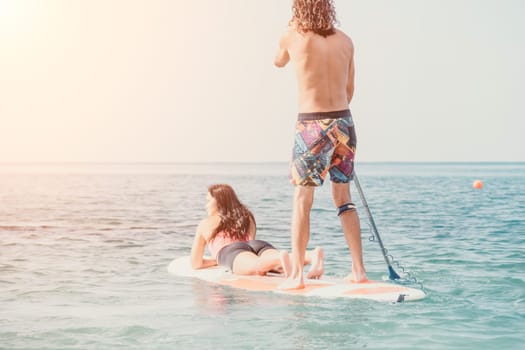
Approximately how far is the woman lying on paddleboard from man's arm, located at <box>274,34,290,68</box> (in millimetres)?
1641

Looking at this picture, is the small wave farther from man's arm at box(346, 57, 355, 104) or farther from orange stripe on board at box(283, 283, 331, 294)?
man's arm at box(346, 57, 355, 104)

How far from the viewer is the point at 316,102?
6.05 m

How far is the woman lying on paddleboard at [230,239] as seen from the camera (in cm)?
700

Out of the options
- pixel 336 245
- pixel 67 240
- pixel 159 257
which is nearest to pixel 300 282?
pixel 159 257

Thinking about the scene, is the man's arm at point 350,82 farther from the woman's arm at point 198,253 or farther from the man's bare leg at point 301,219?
the woman's arm at point 198,253

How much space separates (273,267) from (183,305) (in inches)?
42.3

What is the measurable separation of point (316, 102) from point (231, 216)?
1.81 m

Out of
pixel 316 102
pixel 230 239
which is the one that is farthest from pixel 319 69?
pixel 230 239

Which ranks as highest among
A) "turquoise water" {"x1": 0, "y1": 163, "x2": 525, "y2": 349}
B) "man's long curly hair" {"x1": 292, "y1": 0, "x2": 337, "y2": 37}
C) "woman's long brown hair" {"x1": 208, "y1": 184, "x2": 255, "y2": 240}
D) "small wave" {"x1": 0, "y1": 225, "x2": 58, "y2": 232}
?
"man's long curly hair" {"x1": 292, "y1": 0, "x2": 337, "y2": 37}

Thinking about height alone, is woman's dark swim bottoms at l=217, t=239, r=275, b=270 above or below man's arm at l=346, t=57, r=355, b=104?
below

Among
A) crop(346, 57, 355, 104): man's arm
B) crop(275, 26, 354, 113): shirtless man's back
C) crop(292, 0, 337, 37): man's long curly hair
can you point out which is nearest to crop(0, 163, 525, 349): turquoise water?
crop(275, 26, 354, 113): shirtless man's back

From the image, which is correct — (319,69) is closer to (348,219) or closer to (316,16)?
(316,16)

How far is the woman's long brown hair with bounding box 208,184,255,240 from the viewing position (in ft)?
24.2

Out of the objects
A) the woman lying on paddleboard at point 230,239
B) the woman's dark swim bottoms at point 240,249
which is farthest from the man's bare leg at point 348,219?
the woman's dark swim bottoms at point 240,249
